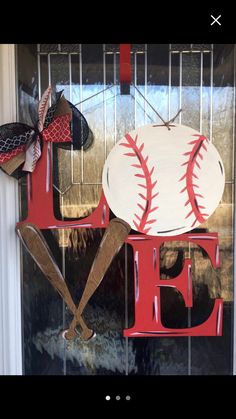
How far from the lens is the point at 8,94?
124 cm

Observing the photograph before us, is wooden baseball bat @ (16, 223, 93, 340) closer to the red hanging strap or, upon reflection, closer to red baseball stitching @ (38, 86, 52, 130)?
red baseball stitching @ (38, 86, 52, 130)

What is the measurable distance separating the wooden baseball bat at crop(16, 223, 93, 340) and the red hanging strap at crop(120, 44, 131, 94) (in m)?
0.57

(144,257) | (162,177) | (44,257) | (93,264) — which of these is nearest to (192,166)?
(162,177)

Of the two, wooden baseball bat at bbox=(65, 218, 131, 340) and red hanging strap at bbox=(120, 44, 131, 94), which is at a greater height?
red hanging strap at bbox=(120, 44, 131, 94)

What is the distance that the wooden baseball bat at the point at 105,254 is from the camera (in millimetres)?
1271

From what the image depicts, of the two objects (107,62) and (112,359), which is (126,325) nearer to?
(112,359)

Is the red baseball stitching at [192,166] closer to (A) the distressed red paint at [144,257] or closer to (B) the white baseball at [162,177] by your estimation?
(B) the white baseball at [162,177]

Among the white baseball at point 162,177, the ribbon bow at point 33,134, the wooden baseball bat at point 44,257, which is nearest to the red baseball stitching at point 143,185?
the white baseball at point 162,177

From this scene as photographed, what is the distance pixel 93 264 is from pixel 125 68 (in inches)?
26.9

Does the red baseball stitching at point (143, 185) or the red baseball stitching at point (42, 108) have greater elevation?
the red baseball stitching at point (42, 108)

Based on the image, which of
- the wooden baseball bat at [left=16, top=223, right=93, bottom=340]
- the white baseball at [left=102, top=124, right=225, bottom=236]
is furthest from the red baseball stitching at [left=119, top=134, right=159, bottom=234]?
the wooden baseball bat at [left=16, top=223, right=93, bottom=340]

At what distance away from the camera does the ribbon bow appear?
123 centimetres

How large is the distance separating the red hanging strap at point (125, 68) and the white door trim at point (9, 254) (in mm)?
365

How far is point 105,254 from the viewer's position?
4.20 feet
